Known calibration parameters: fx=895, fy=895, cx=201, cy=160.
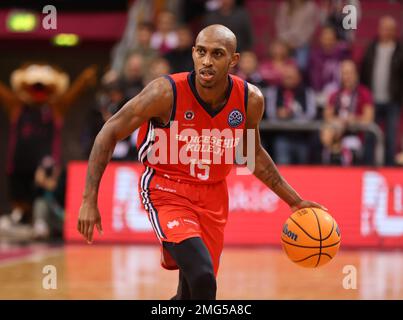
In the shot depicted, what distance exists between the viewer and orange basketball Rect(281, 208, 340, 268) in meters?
6.34

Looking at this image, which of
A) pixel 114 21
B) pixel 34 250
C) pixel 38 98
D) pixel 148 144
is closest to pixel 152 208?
pixel 148 144

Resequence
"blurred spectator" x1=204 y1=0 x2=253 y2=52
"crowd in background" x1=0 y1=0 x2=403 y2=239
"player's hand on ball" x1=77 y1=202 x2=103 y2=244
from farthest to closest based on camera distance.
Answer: "blurred spectator" x1=204 y1=0 x2=253 y2=52
"crowd in background" x1=0 y1=0 x2=403 y2=239
"player's hand on ball" x1=77 y1=202 x2=103 y2=244

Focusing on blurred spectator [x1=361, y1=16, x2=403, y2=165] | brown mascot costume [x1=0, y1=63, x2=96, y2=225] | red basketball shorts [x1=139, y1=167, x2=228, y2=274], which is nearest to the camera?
red basketball shorts [x1=139, y1=167, x2=228, y2=274]

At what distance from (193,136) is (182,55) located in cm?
776

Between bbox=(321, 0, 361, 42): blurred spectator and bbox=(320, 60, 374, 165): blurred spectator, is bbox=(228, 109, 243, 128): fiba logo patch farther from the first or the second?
bbox=(321, 0, 361, 42): blurred spectator

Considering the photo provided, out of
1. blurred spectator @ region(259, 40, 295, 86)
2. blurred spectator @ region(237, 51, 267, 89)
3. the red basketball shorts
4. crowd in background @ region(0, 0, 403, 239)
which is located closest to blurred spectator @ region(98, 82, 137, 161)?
crowd in background @ region(0, 0, 403, 239)

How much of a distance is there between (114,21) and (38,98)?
302cm

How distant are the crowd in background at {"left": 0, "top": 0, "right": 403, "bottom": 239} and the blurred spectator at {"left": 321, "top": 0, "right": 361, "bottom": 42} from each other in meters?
0.02

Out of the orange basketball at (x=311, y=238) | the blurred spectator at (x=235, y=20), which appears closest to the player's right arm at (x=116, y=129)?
the orange basketball at (x=311, y=238)

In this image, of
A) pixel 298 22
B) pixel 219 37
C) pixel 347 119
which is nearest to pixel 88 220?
pixel 219 37

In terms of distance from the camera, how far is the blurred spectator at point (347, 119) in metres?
12.9

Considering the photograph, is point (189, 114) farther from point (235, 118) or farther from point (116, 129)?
point (116, 129)

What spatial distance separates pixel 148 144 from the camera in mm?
6184

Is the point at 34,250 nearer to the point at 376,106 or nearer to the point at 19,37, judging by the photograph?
the point at 376,106
